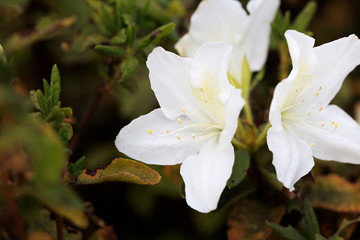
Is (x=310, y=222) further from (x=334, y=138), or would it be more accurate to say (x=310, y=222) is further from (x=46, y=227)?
(x=46, y=227)

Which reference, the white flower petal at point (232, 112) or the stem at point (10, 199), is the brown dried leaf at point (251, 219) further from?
the stem at point (10, 199)

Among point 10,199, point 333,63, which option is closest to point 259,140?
point 333,63

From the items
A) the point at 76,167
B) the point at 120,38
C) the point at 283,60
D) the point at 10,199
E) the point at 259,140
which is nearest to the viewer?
the point at 10,199

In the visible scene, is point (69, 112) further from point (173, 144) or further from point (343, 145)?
point (343, 145)

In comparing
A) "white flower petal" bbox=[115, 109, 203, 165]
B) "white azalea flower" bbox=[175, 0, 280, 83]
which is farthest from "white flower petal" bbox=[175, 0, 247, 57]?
"white flower petal" bbox=[115, 109, 203, 165]

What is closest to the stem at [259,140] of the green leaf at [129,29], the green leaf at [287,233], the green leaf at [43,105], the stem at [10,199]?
the green leaf at [287,233]
